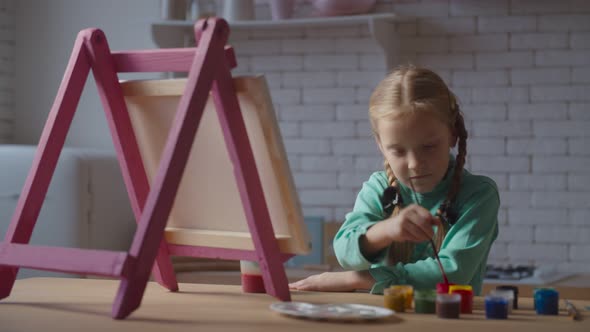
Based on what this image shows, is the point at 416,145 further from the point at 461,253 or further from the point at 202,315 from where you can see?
the point at 202,315

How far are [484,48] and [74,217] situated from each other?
75.5 inches

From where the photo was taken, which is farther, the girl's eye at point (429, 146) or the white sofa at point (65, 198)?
the white sofa at point (65, 198)

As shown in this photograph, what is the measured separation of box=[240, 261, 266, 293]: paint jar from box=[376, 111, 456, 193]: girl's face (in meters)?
0.39

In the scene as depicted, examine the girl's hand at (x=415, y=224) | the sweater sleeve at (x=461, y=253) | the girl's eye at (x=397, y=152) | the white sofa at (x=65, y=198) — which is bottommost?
the white sofa at (x=65, y=198)

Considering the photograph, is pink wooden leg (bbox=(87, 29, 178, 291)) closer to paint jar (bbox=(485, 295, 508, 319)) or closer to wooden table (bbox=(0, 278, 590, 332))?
wooden table (bbox=(0, 278, 590, 332))

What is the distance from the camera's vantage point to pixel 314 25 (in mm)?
4078

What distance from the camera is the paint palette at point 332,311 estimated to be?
1380mm

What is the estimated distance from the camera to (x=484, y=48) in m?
4.05

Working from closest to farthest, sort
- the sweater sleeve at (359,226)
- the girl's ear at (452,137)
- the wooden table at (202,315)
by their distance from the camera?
the wooden table at (202,315) < the sweater sleeve at (359,226) < the girl's ear at (452,137)

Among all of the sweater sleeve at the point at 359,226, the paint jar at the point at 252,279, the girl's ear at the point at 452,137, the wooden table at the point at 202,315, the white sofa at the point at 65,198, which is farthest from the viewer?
the white sofa at the point at 65,198

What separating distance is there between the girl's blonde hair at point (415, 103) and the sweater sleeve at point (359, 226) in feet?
0.32

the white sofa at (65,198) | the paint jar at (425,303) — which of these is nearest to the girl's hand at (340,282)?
the paint jar at (425,303)

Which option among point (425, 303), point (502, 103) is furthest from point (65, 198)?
point (425, 303)

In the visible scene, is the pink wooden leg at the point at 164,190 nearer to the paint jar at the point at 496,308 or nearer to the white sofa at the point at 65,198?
the paint jar at the point at 496,308
